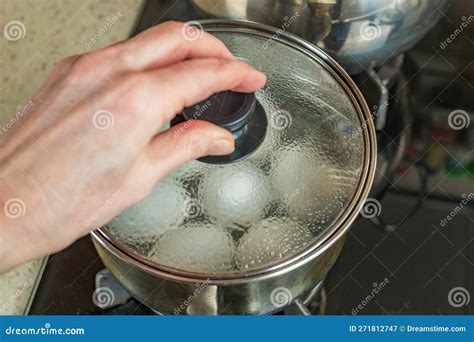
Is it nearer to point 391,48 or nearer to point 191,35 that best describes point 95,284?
point 191,35

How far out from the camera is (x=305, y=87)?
681 mm

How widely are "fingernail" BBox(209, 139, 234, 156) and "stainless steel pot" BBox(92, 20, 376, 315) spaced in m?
0.04

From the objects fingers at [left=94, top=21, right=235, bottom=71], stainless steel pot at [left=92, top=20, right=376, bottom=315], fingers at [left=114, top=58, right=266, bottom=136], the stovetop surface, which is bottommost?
the stovetop surface

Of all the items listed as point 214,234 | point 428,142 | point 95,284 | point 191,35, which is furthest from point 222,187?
point 428,142

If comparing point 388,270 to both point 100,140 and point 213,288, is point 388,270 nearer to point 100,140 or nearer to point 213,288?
point 213,288

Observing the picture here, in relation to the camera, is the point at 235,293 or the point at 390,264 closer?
the point at 235,293

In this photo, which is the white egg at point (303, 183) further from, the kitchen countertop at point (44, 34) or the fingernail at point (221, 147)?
the kitchen countertop at point (44, 34)

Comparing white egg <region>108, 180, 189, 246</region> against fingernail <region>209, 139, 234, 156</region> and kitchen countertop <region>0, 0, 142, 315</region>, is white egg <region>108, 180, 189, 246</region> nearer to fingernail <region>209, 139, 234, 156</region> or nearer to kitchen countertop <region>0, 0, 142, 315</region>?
fingernail <region>209, 139, 234, 156</region>

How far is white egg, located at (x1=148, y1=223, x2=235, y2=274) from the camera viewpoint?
60cm

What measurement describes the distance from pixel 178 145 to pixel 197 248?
12 cm

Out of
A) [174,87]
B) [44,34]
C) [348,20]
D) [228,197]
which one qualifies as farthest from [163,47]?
[44,34]

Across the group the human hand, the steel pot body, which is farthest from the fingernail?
the steel pot body

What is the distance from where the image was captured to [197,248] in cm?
60
